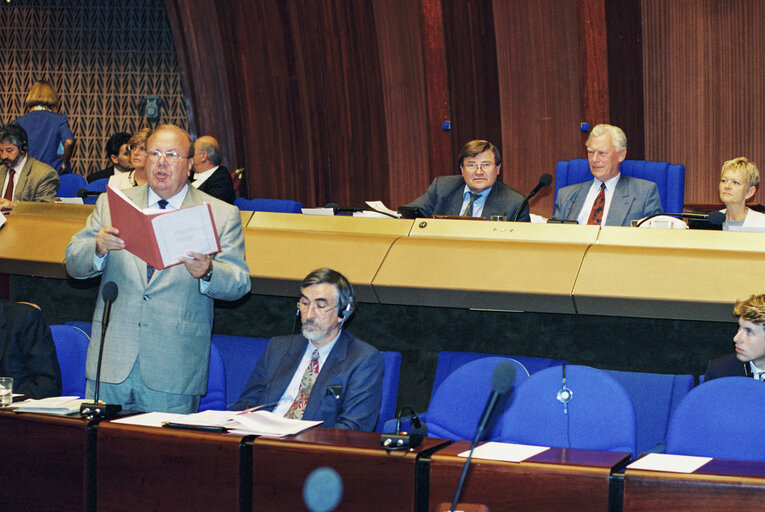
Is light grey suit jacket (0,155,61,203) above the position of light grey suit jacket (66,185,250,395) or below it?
above

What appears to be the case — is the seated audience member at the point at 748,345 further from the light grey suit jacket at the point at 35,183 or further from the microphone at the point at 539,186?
the light grey suit jacket at the point at 35,183

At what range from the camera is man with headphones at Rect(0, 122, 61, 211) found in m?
5.74

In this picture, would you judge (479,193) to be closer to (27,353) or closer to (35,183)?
(27,353)

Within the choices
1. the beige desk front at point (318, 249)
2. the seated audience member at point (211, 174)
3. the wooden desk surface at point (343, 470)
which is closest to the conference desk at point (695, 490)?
the wooden desk surface at point (343, 470)

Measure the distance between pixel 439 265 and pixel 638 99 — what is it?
3.50 metres

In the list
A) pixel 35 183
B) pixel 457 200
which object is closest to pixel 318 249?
pixel 457 200

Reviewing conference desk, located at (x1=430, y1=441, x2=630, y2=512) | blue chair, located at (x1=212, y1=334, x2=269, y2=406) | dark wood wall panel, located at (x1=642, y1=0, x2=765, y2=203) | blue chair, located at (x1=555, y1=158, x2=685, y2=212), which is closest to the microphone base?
conference desk, located at (x1=430, y1=441, x2=630, y2=512)

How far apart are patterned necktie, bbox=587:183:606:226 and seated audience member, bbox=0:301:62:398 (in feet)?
8.76

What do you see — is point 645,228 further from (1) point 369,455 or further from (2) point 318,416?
(1) point 369,455

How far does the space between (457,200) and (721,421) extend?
214 cm

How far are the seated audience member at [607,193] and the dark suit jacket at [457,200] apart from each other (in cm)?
38

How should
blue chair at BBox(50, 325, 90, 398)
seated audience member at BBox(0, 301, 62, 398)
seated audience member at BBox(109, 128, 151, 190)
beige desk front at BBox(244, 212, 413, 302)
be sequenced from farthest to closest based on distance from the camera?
seated audience member at BBox(109, 128, 151, 190)
beige desk front at BBox(244, 212, 413, 302)
blue chair at BBox(50, 325, 90, 398)
seated audience member at BBox(0, 301, 62, 398)

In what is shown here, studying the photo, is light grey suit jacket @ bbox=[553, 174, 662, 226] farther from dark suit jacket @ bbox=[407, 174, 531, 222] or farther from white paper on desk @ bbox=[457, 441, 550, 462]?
white paper on desk @ bbox=[457, 441, 550, 462]

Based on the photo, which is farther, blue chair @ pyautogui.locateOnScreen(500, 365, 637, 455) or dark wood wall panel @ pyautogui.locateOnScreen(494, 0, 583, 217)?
dark wood wall panel @ pyautogui.locateOnScreen(494, 0, 583, 217)
